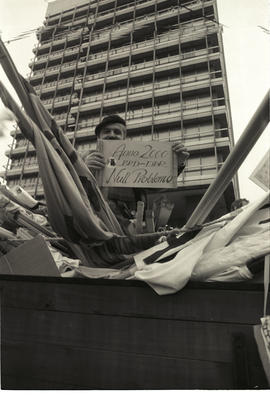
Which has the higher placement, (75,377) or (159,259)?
(159,259)

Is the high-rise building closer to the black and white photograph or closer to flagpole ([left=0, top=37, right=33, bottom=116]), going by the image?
the black and white photograph

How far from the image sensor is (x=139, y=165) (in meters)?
0.65

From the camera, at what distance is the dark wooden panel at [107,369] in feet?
1.28

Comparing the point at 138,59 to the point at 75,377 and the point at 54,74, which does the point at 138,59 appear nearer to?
the point at 54,74

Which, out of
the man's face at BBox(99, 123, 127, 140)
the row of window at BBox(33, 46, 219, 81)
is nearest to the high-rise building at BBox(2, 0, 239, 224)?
the row of window at BBox(33, 46, 219, 81)

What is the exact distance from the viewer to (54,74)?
660 cm

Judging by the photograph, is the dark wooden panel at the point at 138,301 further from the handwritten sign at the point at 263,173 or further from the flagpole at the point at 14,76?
the flagpole at the point at 14,76

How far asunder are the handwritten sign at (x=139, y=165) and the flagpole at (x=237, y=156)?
0.11 m

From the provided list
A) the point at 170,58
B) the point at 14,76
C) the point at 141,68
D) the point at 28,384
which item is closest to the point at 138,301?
the point at 28,384

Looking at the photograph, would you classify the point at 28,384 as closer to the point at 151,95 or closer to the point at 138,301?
the point at 138,301

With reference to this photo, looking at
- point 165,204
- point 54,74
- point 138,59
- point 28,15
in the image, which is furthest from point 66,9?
point 138,59

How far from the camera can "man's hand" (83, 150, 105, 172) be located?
64 centimetres

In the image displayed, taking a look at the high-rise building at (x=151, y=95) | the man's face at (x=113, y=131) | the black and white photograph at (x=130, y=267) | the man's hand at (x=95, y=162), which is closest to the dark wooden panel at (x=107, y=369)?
the black and white photograph at (x=130, y=267)

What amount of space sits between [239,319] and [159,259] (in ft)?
0.55
